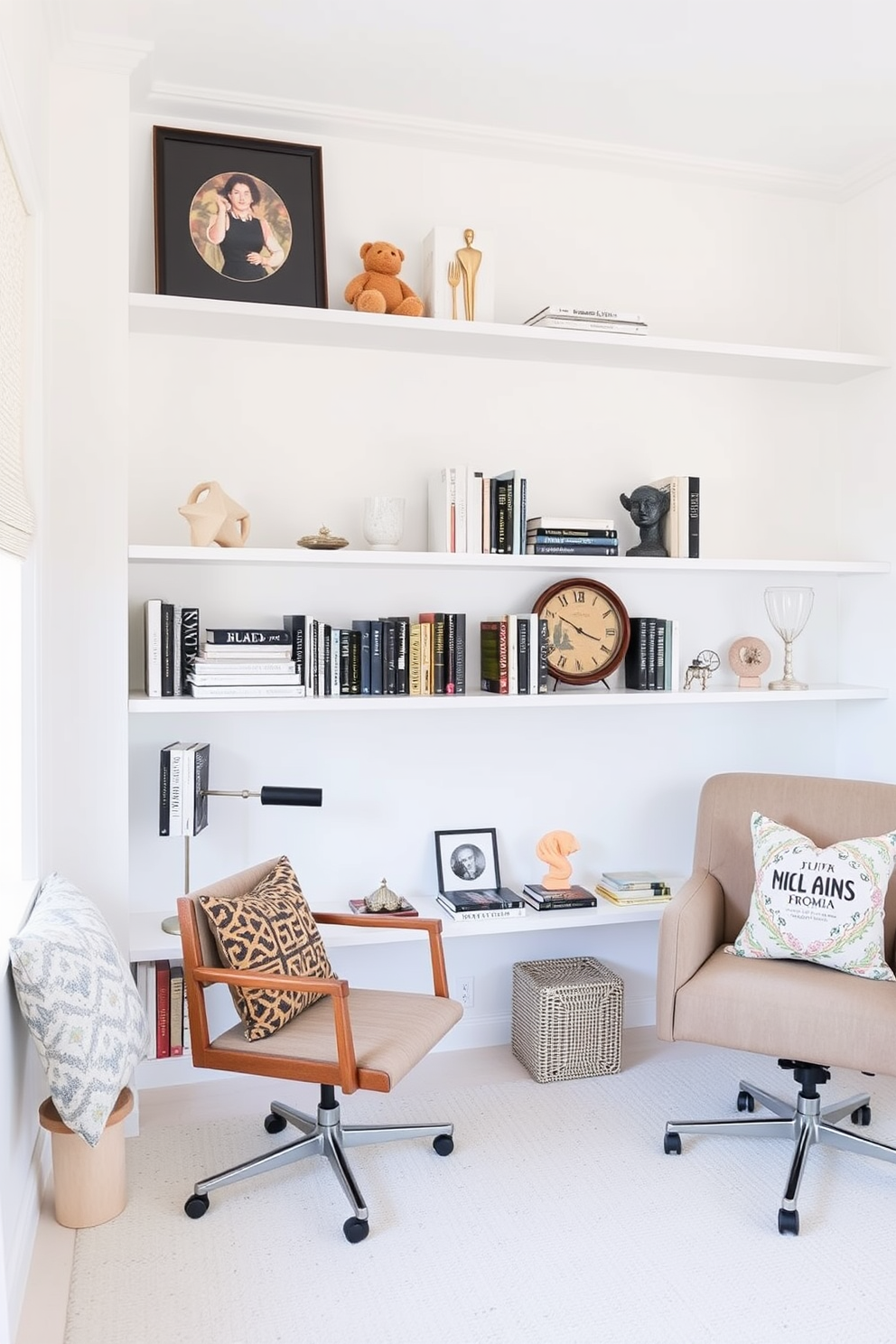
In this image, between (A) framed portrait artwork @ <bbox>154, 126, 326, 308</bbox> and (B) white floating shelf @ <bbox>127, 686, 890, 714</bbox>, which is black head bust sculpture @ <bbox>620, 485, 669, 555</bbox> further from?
(A) framed portrait artwork @ <bbox>154, 126, 326, 308</bbox>

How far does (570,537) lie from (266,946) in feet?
4.75

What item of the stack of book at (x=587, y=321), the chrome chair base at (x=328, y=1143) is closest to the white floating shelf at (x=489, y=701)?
the chrome chair base at (x=328, y=1143)

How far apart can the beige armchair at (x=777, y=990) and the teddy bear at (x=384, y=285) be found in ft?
5.41

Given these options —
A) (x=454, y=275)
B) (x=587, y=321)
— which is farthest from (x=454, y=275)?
(x=587, y=321)

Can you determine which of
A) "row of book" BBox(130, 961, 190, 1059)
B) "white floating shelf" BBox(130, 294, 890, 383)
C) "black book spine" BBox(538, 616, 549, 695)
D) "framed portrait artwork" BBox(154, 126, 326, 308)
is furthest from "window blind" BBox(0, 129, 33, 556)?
"black book spine" BBox(538, 616, 549, 695)

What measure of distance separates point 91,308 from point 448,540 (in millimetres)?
1091

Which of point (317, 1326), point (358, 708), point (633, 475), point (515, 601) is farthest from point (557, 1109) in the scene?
point (633, 475)

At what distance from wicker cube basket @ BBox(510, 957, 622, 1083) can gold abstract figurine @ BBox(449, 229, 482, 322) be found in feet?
6.40

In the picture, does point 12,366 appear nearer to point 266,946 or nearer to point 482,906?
point 266,946

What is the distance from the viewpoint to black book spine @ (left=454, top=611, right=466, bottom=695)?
306cm

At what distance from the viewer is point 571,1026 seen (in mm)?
3092

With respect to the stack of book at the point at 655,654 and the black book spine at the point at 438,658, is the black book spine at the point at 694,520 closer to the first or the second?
the stack of book at the point at 655,654

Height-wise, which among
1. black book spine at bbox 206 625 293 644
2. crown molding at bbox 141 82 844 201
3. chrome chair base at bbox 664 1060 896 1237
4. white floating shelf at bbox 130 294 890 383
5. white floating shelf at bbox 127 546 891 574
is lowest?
chrome chair base at bbox 664 1060 896 1237

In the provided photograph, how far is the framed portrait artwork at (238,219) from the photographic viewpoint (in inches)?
113
